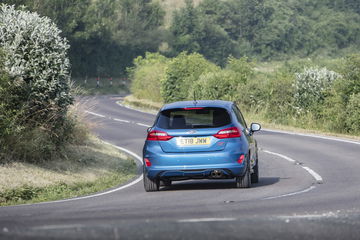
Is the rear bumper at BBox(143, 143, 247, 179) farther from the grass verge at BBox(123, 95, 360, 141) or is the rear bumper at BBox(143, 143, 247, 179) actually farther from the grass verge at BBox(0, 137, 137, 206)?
the grass verge at BBox(123, 95, 360, 141)

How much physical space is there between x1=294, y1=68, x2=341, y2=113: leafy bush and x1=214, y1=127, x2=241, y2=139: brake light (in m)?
19.2

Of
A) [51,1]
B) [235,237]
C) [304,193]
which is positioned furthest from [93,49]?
[235,237]

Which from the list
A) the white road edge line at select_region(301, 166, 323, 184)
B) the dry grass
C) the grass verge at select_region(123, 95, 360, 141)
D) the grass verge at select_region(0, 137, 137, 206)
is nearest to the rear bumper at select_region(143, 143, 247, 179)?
the grass verge at select_region(0, 137, 137, 206)

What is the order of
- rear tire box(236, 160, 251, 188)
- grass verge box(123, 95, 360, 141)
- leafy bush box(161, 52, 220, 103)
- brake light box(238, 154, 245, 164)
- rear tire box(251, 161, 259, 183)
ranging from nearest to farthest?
brake light box(238, 154, 245, 164)
rear tire box(236, 160, 251, 188)
rear tire box(251, 161, 259, 183)
grass verge box(123, 95, 360, 141)
leafy bush box(161, 52, 220, 103)

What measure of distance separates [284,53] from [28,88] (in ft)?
334

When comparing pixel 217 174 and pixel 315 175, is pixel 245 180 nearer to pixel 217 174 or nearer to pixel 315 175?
pixel 217 174

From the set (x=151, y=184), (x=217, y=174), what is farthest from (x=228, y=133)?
(x=151, y=184)

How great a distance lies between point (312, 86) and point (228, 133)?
19934mm

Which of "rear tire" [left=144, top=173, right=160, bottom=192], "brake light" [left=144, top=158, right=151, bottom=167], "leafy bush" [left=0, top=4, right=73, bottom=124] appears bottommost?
"rear tire" [left=144, top=173, right=160, bottom=192]

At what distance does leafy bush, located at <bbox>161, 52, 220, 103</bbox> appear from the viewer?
1735 inches

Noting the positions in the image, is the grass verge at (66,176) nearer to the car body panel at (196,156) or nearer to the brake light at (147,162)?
the brake light at (147,162)

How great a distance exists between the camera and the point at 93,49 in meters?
80.6

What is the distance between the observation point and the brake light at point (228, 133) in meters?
13.9

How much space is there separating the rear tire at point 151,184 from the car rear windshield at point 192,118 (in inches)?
43.0
